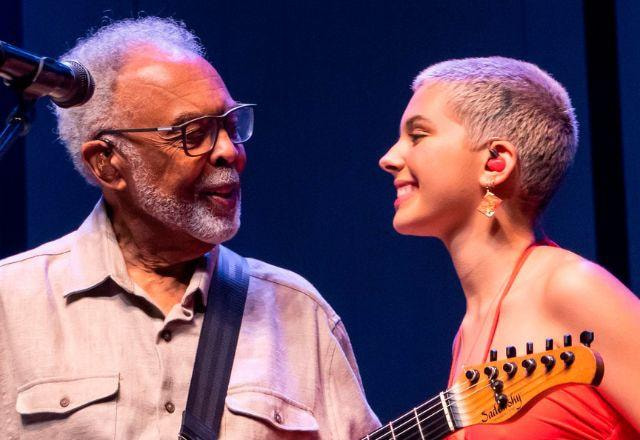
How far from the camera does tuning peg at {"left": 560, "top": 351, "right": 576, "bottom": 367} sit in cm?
191

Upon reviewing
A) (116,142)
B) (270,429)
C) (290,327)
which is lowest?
(270,429)

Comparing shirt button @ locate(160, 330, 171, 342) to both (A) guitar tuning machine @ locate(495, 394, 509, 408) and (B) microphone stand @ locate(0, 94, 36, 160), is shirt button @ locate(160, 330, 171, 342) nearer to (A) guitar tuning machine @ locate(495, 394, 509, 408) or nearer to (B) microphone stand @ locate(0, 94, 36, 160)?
(B) microphone stand @ locate(0, 94, 36, 160)

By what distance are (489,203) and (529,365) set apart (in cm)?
49

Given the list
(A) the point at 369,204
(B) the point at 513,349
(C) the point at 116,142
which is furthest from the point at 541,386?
(A) the point at 369,204

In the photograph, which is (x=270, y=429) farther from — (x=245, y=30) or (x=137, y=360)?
(x=245, y=30)

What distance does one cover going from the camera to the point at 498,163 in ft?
7.79

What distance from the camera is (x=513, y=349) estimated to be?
2.01 metres

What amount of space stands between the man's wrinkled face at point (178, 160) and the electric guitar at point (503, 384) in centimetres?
74

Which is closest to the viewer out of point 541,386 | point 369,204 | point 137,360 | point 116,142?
point 541,386

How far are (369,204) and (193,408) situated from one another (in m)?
1.46

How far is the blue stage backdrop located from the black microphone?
1831 millimetres

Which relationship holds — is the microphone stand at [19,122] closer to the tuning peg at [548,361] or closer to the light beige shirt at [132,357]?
the light beige shirt at [132,357]

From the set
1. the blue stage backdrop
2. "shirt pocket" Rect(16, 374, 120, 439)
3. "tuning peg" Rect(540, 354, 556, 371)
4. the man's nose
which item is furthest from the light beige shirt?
the blue stage backdrop

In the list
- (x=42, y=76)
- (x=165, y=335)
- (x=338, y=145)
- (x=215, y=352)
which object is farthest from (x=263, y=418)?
(x=338, y=145)
